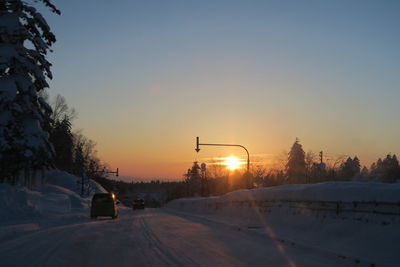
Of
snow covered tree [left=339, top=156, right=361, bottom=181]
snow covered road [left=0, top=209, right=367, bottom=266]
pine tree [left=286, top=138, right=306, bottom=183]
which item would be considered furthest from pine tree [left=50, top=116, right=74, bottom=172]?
snow covered tree [left=339, top=156, right=361, bottom=181]

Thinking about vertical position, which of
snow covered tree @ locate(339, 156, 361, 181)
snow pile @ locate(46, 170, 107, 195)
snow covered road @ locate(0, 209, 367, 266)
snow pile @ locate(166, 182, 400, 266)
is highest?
snow covered tree @ locate(339, 156, 361, 181)

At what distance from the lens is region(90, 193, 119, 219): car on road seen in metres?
35.4

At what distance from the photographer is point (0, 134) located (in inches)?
1022

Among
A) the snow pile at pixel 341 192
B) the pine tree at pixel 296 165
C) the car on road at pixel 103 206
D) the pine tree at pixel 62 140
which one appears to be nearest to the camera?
the snow pile at pixel 341 192

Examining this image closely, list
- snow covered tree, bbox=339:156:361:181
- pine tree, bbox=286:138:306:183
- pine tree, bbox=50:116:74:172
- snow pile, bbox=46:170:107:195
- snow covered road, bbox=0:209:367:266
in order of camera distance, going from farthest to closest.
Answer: snow covered tree, bbox=339:156:361:181
pine tree, bbox=286:138:306:183
snow pile, bbox=46:170:107:195
pine tree, bbox=50:116:74:172
snow covered road, bbox=0:209:367:266

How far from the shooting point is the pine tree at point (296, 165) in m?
96.8

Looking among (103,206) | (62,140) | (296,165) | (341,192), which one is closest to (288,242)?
(341,192)

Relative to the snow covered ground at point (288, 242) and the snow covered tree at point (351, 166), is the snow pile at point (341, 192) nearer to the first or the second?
the snow covered ground at point (288, 242)

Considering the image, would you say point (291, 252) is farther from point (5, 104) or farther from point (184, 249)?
point (5, 104)

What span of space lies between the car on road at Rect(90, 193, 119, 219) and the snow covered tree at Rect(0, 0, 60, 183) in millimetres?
7706

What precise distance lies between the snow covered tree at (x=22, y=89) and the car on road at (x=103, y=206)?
7706mm

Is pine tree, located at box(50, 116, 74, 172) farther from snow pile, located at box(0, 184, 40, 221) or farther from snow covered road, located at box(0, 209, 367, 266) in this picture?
snow covered road, located at box(0, 209, 367, 266)

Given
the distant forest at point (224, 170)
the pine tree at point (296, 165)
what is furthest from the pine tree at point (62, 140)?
the pine tree at point (296, 165)

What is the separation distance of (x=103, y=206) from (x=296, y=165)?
68.0 meters
